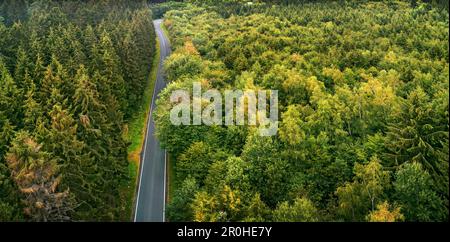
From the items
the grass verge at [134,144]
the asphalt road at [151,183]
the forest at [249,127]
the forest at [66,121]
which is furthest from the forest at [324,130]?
the forest at [66,121]

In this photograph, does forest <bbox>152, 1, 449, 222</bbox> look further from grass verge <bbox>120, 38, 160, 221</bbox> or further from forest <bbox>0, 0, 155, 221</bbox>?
forest <bbox>0, 0, 155, 221</bbox>

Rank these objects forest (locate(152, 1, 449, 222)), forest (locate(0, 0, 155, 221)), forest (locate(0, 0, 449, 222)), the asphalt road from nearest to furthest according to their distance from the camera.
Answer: forest (locate(0, 0, 155, 221))
forest (locate(0, 0, 449, 222))
forest (locate(152, 1, 449, 222))
the asphalt road

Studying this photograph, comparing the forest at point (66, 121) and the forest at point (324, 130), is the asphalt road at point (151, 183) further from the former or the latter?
the forest at point (324, 130)

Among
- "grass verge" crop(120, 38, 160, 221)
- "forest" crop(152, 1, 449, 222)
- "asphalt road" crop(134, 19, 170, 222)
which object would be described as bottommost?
"asphalt road" crop(134, 19, 170, 222)

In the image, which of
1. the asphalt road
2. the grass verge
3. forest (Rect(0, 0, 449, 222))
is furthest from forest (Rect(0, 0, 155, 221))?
the asphalt road

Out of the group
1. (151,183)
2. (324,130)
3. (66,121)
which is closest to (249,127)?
(324,130)
